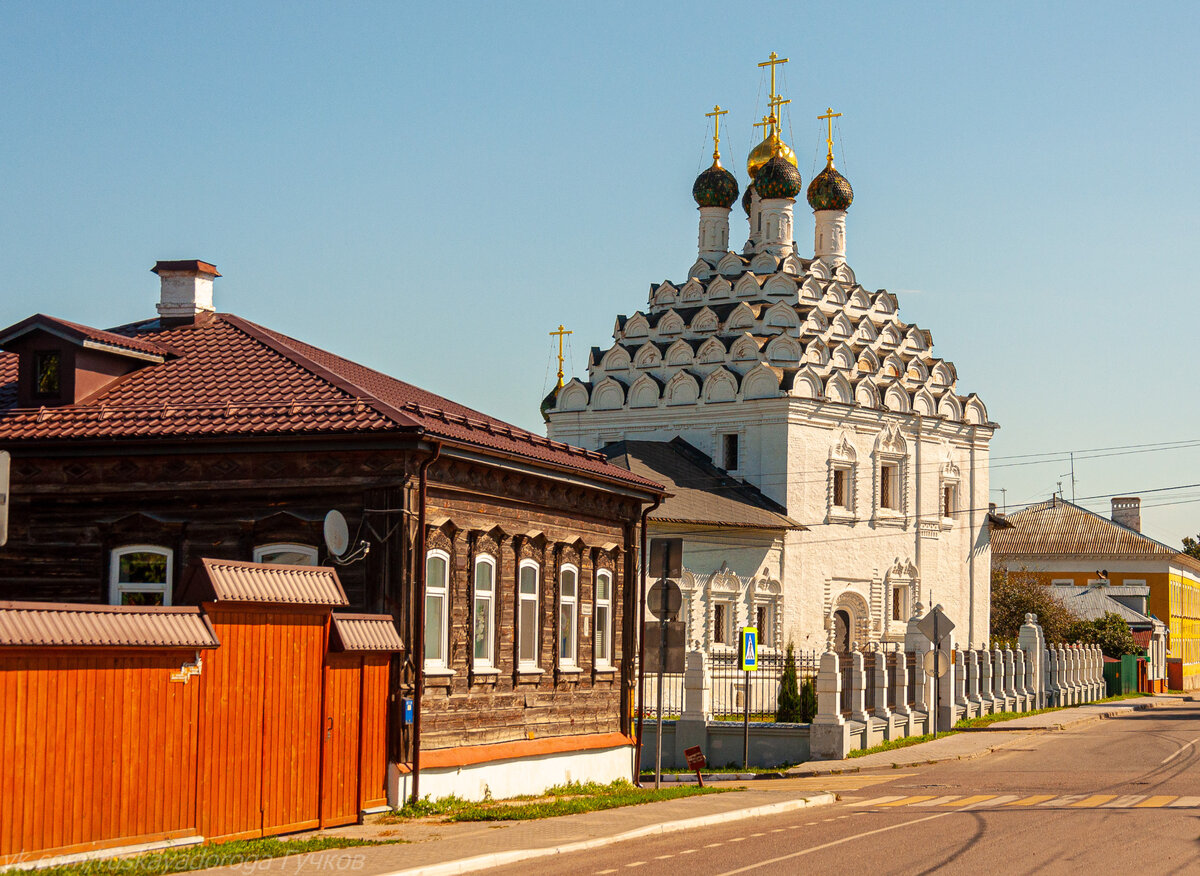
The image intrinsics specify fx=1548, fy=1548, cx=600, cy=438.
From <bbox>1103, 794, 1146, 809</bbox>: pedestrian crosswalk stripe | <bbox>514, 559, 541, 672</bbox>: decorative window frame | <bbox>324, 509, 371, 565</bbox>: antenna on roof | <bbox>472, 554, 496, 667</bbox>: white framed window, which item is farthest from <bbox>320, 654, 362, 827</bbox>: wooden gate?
<bbox>1103, 794, 1146, 809</bbox>: pedestrian crosswalk stripe

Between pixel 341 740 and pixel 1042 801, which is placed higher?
pixel 341 740

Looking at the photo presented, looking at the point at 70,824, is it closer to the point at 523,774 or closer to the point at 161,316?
the point at 523,774

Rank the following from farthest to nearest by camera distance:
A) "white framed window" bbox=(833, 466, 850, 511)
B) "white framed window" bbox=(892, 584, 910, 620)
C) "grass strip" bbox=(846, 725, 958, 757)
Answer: "white framed window" bbox=(892, 584, 910, 620), "white framed window" bbox=(833, 466, 850, 511), "grass strip" bbox=(846, 725, 958, 757)

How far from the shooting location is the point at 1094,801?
19797 mm

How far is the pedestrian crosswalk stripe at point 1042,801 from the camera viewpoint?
19125 millimetres

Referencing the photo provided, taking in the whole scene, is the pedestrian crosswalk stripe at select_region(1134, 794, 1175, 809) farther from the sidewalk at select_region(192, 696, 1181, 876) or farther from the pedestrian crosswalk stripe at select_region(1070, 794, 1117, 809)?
the sidewalk at select_region(192, 696, 1181, 876)

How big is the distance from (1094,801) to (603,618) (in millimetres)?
7363

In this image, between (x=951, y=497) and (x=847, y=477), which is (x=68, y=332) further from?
(x=951, y=497)

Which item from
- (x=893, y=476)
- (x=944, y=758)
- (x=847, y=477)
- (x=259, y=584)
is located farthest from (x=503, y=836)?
(x=893, y=476)

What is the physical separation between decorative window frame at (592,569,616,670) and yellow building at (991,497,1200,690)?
62664mm

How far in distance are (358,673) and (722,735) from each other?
15.4 metres

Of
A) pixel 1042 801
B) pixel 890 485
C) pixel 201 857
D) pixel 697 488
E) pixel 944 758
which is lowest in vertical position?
pixel 944 758

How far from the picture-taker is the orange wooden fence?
39.7 ft

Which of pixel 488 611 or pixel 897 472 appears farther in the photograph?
pixel 897 472
